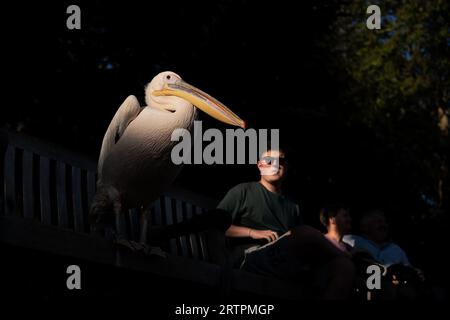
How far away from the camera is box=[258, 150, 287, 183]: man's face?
246 inches

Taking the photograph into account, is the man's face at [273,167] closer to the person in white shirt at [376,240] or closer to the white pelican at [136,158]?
the white pelican at [136,158]

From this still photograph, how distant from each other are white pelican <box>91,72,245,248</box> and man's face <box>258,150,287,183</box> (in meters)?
1.03

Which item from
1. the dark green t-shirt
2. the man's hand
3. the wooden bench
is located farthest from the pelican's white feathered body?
the dark green t-shirt

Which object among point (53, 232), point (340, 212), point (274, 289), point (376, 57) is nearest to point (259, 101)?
point (340, 212)

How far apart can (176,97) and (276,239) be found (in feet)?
3.46

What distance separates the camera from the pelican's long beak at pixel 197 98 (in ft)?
18.0

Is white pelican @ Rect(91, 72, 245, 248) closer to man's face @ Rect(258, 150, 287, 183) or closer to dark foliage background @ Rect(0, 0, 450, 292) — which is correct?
man's face @ Rect(258, 150, 287, 183)

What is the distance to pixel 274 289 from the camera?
5746 mm

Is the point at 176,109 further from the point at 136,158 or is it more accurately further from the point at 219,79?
the point at 219,79

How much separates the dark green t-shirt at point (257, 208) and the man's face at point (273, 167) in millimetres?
76

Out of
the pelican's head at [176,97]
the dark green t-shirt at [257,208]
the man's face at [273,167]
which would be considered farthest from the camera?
the man's face at [273,167]

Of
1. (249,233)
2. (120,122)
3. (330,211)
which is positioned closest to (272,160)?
(249,233)

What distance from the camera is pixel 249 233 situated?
5848 mm

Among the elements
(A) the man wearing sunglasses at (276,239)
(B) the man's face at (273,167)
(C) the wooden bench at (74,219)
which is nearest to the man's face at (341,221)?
(A) the man wearing sunglasses at (276,239)
